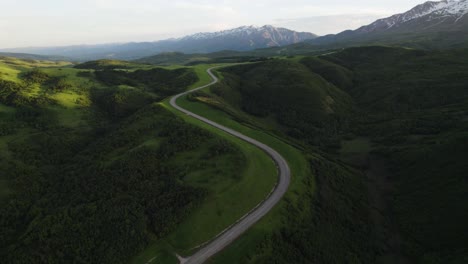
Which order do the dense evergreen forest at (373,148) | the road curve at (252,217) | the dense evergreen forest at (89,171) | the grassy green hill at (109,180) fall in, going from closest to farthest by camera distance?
the road curve at (252,217)
the grassy green hill at (109,180)
the dense evergreen forest at (89,171)
the dense evergreen forest at (373,148)

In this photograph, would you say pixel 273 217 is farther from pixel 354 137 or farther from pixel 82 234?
pixel 354 137

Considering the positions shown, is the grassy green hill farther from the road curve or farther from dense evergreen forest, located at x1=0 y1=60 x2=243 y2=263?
the road curve

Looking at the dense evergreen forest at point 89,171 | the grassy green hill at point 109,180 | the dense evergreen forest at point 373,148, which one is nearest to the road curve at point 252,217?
the grassy green hill at point 109,180

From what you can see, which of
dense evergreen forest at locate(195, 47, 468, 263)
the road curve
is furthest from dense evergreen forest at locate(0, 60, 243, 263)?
dense evergreen forest at locate(195, 47, 468, 263)

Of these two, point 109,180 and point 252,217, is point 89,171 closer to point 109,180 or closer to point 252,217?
point 109,180

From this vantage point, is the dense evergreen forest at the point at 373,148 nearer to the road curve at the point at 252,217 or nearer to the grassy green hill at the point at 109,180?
the road curve at the point at 252,217

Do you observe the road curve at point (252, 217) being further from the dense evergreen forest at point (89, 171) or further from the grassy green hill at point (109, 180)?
the dense evergreen forest at point (89, 171)

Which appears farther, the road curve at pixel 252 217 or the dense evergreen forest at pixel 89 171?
the dense evergreen forest at pixel 89 171

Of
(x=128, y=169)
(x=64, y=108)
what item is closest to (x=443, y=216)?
(x=128, y=169)

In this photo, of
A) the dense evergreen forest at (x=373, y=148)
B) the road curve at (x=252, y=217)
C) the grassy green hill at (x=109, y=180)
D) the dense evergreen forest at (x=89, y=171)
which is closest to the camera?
the road curve at (x=252, y=217)

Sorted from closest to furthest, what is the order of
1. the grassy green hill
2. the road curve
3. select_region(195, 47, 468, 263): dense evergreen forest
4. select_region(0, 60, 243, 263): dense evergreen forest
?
the road curve
the grassy green hill
select_region(0, 60, 243, 263): dense evergreen forest
select_region(195, 47, 468, 263): dense evergreen forest

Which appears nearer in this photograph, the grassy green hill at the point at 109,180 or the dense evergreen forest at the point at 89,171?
the grassy green hill at the point at 109,180

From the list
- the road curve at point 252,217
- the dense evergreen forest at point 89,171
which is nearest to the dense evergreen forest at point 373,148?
the road curve at point 252,217
